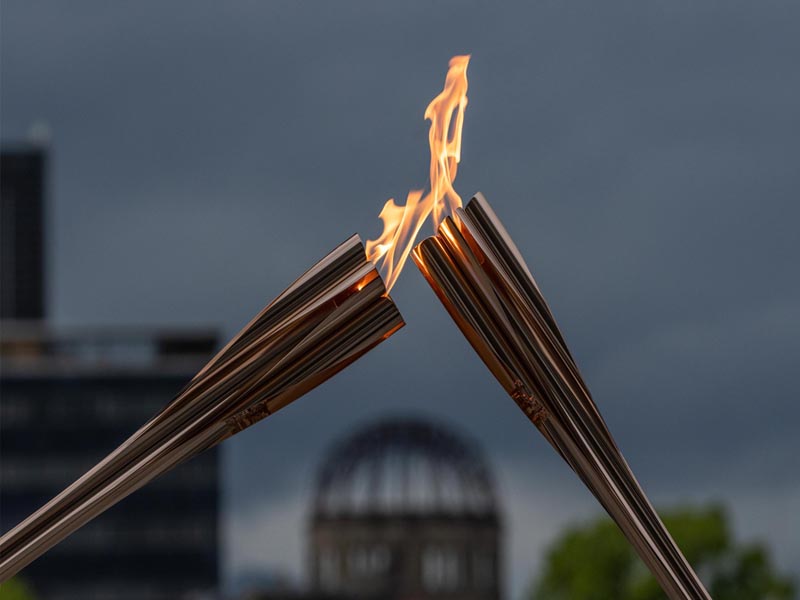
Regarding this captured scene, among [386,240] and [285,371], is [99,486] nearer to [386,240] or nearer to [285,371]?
[285,371]

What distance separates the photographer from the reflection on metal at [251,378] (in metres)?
7.35

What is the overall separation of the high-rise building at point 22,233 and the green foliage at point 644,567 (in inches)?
4063

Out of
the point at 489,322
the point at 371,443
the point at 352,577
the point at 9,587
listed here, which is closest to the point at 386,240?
the point at 489,322

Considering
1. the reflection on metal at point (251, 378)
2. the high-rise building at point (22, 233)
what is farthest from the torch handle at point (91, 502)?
the high-rise building at point (22, 233)

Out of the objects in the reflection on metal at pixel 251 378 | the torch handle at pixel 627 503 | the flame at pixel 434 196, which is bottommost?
the torch handle at pixel 627 503

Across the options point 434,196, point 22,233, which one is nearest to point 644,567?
point 434,196

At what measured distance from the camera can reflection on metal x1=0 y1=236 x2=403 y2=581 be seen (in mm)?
7352

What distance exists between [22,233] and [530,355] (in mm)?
164373

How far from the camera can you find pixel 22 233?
547ft

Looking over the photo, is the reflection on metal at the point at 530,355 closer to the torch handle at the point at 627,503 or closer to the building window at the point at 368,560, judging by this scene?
the torch handle at the point at 627,503

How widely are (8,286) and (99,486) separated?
531 feet

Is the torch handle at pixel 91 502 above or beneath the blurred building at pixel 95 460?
beneath

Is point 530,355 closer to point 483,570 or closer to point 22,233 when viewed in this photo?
point 483,570

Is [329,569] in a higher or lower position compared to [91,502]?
higher
